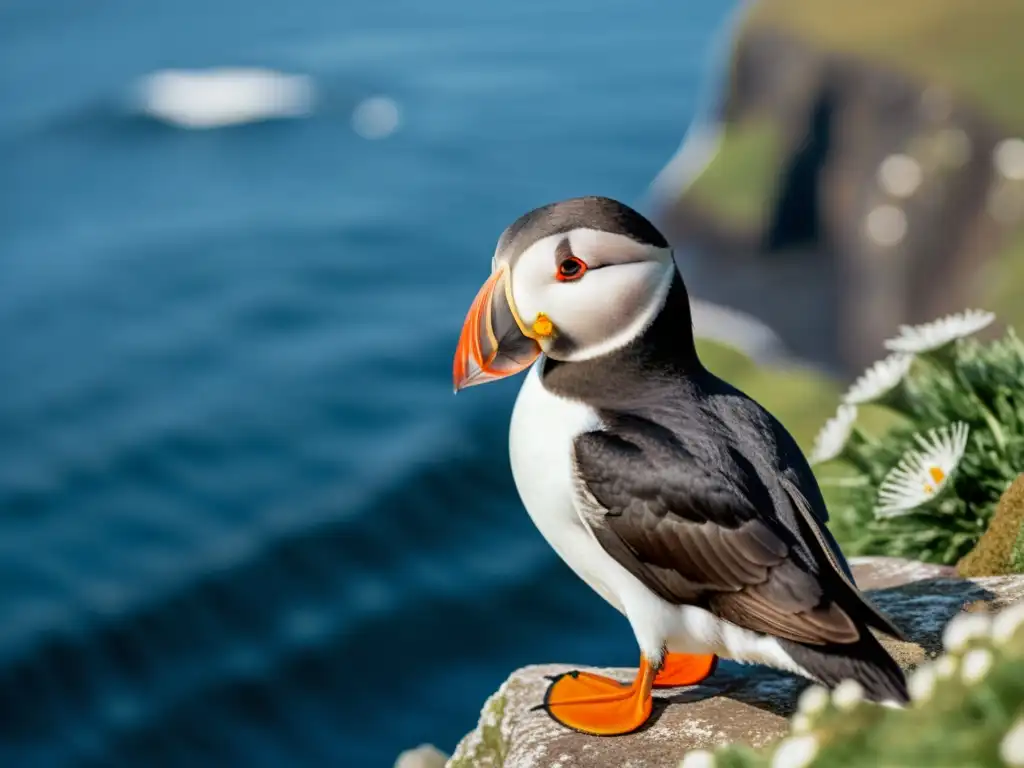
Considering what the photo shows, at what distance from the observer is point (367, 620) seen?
30.7 m

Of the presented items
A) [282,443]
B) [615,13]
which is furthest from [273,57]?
[282,443]

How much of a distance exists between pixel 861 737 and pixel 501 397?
113 ft

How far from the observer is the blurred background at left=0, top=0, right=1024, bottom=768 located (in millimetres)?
28984

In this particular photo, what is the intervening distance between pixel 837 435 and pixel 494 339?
2.85 meters

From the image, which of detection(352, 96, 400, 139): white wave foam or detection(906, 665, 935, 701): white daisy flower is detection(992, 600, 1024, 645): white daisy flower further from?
detection(352, 96, 400, 139): white wave foam

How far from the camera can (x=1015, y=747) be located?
285 centimetres

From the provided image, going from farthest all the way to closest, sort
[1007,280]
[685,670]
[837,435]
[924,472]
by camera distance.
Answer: [1007,280]
[837,435]
[924,472]
[685,670]

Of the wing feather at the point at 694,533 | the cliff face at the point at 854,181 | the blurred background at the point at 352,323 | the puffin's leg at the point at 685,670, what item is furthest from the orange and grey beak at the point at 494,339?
the cliff face at the point at 854,181

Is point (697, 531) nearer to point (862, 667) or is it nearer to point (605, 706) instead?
point (862, 667)

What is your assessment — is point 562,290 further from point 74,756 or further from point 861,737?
point 74,756

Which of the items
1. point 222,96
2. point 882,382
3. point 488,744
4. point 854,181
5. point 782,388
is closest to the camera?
point 488,744

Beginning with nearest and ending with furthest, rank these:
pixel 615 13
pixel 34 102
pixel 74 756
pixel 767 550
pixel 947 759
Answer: pixel 947 759
pixel 767 550
pixel 74 756
pixel 34 102
pixel 615 13

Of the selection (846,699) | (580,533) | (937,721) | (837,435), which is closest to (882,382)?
(837,435)

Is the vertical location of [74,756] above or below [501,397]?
below
